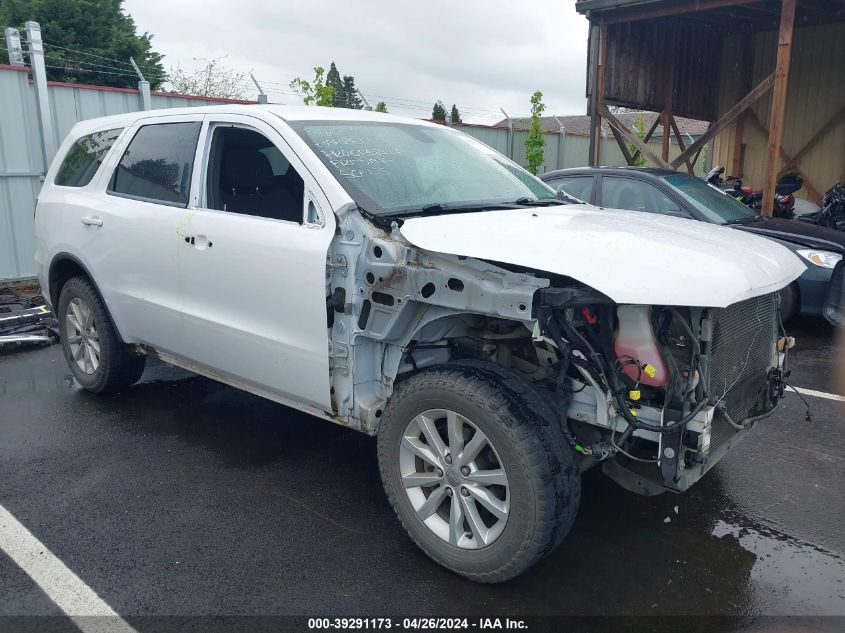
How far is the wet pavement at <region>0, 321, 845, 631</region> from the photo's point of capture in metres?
2.92

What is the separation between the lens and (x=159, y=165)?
4.45 metres

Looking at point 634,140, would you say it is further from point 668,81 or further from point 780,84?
point 668,81

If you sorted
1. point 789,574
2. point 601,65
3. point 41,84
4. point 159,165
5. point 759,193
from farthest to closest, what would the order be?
point 601,65, point 759,193, point 41,84, point 159,165, point 789,574

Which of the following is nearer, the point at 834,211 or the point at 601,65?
the point at 834,211

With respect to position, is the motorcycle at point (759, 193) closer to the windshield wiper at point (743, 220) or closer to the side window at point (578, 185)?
the windshield wiper at point (743, 220)

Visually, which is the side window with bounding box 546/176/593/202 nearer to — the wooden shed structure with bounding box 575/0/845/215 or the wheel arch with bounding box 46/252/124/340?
the wooden shed structure with bounding box 575/0/845/215

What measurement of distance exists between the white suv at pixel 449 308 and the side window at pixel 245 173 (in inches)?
0.6

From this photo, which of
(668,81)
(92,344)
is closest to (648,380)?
(92,344)

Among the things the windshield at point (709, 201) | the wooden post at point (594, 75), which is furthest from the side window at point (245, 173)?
the wooden post at point (594, 75)

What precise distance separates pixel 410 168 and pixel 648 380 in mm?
1764

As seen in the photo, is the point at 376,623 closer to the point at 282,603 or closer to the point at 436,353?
the point at 282,603

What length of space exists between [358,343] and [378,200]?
698 mm

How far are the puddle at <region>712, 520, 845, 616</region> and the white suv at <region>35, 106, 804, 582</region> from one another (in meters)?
0.57

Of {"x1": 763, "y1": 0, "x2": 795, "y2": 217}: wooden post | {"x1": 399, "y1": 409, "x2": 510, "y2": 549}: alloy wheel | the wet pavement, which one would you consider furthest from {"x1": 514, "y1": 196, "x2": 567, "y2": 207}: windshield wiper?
{"x1": 763, "y1": 0, "x2": 795, "y2": 217}: wooden post
